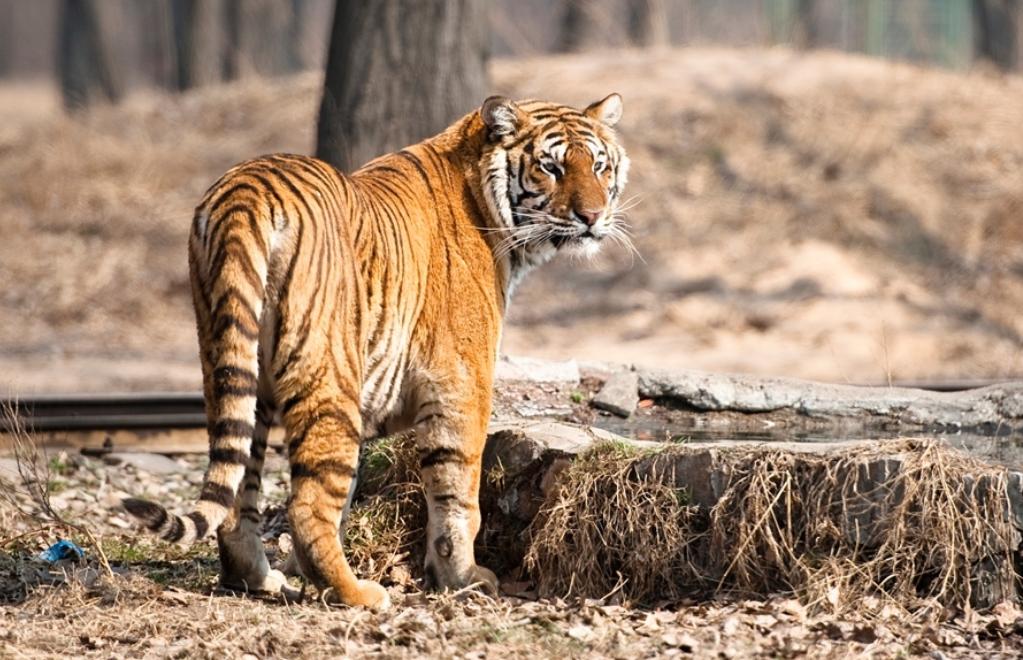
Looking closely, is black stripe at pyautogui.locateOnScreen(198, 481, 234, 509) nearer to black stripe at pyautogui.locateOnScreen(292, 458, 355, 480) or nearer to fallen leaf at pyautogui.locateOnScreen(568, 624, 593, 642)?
black stripe at pyautogui.locateOnScreen(292, 458, 355, 480)

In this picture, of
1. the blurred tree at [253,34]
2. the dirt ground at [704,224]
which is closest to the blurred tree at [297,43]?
the blurred tree at [253,34]

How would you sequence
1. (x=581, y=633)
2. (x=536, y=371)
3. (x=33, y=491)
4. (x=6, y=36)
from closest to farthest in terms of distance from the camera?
(x=581, y=633) → (x=33, y=491) → (x=536, y=371) → (x=6, y=36)

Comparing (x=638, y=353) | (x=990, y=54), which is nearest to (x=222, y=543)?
(x=638, y=353)

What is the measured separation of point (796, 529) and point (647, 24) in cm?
1569

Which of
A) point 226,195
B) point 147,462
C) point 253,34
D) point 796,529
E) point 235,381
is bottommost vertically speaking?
point 147,462

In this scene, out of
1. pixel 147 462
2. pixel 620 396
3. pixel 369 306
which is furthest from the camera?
pixel 147 462

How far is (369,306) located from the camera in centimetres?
534

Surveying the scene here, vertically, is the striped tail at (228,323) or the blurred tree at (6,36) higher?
the blurred tree at (6,36)

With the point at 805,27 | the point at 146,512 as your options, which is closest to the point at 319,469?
the point at 146,512

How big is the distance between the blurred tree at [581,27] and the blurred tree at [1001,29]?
518cm

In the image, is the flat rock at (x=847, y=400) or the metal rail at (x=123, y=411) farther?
the metal rail at (x=123, y=411)

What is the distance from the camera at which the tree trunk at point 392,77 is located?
33.8ft

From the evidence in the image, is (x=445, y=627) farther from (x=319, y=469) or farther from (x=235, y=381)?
(x=235, y=381)

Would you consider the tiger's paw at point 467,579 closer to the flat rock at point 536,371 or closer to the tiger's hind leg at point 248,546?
the tiger's hind leg at point 248,546
